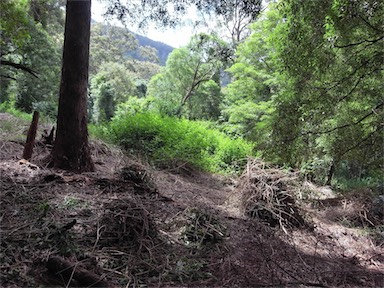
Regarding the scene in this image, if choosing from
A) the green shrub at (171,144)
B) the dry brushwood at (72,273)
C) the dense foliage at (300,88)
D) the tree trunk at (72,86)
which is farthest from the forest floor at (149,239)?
the green shrub at (171,144)

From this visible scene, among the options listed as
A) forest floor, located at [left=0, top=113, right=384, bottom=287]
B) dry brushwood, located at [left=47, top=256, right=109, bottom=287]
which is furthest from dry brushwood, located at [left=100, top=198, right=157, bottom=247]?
dry brushwood, located at [left=47, top=256, right=109, bottom=287]

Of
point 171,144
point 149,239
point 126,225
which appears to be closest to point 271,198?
point 149,239

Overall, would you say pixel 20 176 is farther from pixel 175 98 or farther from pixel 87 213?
pixel 175 98

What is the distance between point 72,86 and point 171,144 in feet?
15.0

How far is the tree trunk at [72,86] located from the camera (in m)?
4.21

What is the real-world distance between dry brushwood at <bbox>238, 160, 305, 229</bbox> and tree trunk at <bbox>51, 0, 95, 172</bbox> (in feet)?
7.60

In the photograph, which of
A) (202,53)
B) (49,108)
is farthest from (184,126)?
(202,53)

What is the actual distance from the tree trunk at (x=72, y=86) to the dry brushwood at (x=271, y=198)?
232cm

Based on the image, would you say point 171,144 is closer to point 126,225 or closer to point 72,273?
point 126,225

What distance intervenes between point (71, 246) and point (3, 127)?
498 centimetres

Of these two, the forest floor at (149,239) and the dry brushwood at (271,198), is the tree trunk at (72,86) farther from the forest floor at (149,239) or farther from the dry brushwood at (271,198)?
the dry brushwood at (271,198)

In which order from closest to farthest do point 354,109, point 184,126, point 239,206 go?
point 239,206 → point 354,109 → point 184,126

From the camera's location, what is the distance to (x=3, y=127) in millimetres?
6324

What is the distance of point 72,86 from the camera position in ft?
14.0
